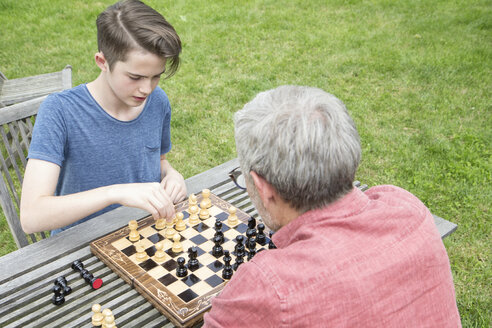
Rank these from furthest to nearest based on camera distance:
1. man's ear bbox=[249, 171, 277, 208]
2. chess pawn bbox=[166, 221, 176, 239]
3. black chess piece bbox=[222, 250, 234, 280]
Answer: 1. chess pawn bbox=[166, 221, 176, 239]
2. black chess piece bbox=[222, 250, 234, 280]
3. man's ear bbox=[249, 171, 277, 208]

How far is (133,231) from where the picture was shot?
5.92ft

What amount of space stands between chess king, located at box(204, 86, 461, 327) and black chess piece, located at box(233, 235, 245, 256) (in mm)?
528

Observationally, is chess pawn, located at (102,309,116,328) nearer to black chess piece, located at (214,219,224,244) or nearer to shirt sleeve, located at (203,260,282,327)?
shirt sleeve, located at (203,260,282,327)

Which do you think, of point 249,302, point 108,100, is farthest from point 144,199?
point 249,302

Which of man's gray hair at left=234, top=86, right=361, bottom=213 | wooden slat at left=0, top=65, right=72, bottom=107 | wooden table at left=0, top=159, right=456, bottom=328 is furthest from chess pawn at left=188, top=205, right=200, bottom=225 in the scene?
wooden slat at left=0, top=65, right=72, bottom=107

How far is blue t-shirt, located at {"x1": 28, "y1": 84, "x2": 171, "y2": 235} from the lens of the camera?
1929mm

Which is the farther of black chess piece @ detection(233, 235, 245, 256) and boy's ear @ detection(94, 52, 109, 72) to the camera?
boy's ear @ detection(94, 52, 109, 72)

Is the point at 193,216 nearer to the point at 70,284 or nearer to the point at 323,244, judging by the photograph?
the point at 70,284

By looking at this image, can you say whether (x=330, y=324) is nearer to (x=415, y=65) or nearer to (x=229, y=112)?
(x=229, y=112)

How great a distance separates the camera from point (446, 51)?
609cm

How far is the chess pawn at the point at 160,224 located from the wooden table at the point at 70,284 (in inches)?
4.3

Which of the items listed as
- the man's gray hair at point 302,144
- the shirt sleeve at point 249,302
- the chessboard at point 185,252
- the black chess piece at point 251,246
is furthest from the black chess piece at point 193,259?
the man's gray hair at point 302,144

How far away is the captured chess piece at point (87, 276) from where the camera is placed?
1562 millimetres

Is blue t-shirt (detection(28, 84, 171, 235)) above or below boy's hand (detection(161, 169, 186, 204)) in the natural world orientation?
above
